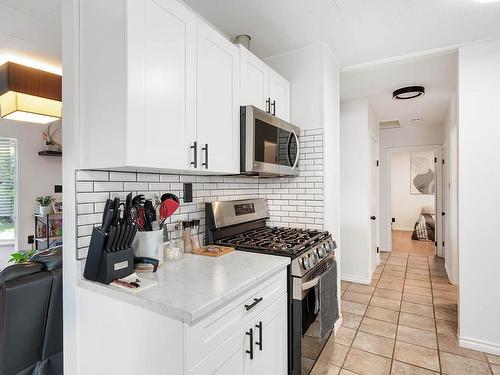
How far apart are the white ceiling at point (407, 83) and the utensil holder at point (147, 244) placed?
2.60 m

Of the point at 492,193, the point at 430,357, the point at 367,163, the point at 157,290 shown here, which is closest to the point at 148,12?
the point at 157,290

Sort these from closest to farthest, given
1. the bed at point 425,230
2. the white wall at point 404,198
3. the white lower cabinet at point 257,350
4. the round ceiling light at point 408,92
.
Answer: the white lower cabinet at point 257,350
the round ceiling light at point 408,92
the bed at point 425,230
the white wall at point 404,198

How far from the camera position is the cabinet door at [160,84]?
1.22 m

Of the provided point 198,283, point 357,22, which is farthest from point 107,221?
point 357,22

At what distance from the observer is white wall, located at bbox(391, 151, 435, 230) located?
840 cm

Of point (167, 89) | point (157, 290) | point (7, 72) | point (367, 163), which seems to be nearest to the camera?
point (157, 290)

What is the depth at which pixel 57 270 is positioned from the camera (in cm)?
148

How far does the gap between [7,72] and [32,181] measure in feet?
6.30

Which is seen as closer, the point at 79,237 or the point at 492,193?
the point at 79,237

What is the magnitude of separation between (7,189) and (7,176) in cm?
18

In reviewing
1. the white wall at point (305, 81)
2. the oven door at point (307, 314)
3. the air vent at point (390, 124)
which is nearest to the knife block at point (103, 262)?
the oven door at point (307, 314)

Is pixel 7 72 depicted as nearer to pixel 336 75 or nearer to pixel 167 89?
pixel 167 89

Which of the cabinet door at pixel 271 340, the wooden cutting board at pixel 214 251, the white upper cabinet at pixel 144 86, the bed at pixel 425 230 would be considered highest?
the white upper cabinet at pixel 144 86

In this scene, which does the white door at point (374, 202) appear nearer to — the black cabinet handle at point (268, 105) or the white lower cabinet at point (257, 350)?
the black cabinet handle at point (268, 105)
